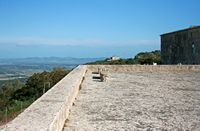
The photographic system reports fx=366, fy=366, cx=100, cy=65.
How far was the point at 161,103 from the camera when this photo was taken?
754 cm

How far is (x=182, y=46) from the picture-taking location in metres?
39.1

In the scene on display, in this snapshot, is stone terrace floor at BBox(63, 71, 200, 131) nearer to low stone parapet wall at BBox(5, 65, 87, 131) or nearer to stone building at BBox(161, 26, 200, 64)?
low stone parapet wall at BBox(5, 65, 87, 131)

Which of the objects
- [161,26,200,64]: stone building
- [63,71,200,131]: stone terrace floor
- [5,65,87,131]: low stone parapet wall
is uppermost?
[161,26,200,64]: stone building

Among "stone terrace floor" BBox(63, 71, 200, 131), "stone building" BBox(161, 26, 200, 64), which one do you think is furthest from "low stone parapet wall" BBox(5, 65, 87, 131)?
"stone building" BBox(161, 26, 200, 64)

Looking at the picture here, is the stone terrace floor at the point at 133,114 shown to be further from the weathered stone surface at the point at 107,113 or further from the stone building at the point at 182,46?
the stone building at the point at 182,46

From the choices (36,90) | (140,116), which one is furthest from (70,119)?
(36,90)

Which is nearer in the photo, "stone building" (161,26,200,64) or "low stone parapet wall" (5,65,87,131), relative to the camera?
"low stone parapet wall" (5,65,87,131)

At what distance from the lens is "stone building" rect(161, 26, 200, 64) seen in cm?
3531

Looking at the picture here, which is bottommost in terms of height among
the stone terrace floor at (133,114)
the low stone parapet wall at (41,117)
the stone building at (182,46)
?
the stone terrace floor at (133,114)

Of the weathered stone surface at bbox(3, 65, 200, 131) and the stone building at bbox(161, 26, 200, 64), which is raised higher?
the stone building at bbox(161, 26, 200, 64)

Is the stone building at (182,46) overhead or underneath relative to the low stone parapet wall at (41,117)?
overhead

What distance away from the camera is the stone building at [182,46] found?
35.3 meters

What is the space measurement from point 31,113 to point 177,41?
125ft

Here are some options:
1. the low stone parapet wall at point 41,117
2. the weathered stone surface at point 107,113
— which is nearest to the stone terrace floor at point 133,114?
the weathered stone surface at point 107,113
